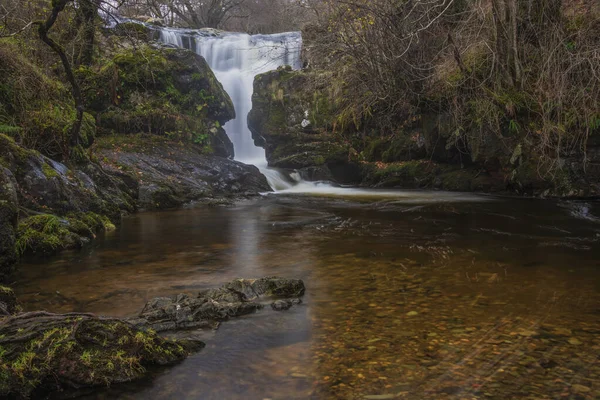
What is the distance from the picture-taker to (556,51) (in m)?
9.05

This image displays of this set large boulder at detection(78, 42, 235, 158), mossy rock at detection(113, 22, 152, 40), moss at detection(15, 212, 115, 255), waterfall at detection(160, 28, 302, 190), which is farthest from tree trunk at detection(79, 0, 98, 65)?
waterfall at detection(160, 28, 302, 190)

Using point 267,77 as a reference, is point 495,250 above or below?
below

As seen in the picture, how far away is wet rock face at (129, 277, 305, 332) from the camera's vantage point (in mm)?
3553

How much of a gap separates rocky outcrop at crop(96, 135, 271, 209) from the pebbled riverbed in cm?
322

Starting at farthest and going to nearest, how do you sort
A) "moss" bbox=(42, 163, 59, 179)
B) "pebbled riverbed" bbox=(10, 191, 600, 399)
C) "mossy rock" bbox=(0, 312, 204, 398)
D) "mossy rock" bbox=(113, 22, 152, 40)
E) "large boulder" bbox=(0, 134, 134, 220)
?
"moss" bbox=(42, 163, 59, 179), "large boulder" bbox=(0, 134, 134, 220), "mossy rock" bbox=(113, 22, 152, 40), "pebbled riverbed" bbox=(10, 191, 600, 399), "mossy rock" bbox=(0, 312, 204, 398)

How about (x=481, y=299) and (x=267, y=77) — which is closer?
(x=481, y=299)

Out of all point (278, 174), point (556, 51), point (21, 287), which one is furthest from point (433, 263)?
point (278, 174)

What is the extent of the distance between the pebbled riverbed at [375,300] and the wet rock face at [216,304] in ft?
0.46

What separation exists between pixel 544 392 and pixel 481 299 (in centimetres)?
156

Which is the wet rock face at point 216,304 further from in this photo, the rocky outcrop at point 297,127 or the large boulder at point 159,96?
the rocky outcrop at point 297,127

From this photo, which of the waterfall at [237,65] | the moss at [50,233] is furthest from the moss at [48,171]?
the waterfall at [237,65]

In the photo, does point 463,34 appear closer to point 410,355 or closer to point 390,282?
point 390,282

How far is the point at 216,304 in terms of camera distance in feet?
12.6

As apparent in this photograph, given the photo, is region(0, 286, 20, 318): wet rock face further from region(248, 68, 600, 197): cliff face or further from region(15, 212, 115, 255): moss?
region(248, 68, 600, 197): cliff face
